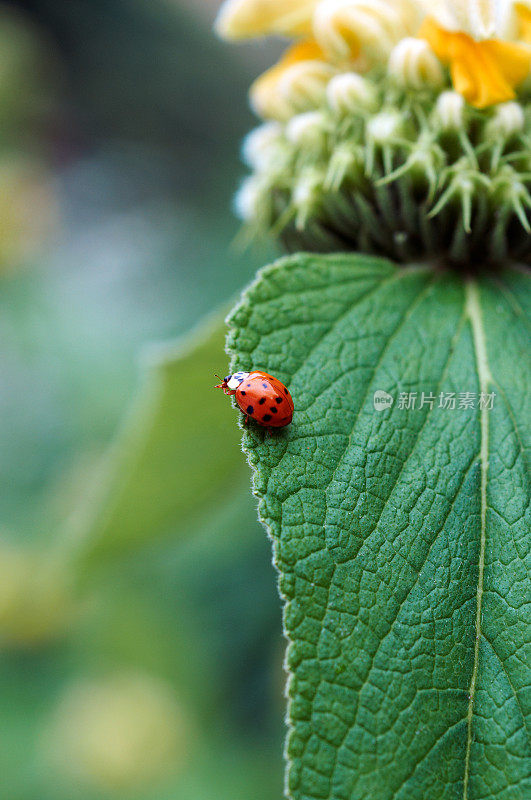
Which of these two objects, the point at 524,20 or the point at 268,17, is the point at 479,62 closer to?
the point at 524,20

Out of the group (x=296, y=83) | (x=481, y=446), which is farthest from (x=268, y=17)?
(x=481, y=446)

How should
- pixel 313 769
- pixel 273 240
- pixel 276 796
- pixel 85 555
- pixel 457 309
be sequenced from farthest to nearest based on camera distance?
1. pixel 276 796
2. pixel 85 555
3. pixel 273 240
4. pixel 457 309
5. pixel 313 769

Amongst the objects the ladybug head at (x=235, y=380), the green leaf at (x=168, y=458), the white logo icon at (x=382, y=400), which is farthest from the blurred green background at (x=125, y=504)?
the white logo icon at (x=382, y=400)

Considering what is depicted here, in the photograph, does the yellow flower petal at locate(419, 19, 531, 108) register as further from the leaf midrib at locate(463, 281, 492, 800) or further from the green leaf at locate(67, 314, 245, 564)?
the green leaf at locate(67, 314, 245, 564)

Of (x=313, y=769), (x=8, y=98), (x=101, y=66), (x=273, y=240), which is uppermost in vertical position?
(x=101, y=66)

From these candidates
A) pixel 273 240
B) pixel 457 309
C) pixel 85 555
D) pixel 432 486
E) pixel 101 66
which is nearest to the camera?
pixel 432 486

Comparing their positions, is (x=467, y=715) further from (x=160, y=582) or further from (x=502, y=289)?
(x=160, y=582)

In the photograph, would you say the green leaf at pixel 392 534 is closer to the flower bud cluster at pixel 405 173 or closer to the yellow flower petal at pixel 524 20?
the flower bud cluster at pixel 405 173

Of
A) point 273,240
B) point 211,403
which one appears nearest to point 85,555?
point 211,403
